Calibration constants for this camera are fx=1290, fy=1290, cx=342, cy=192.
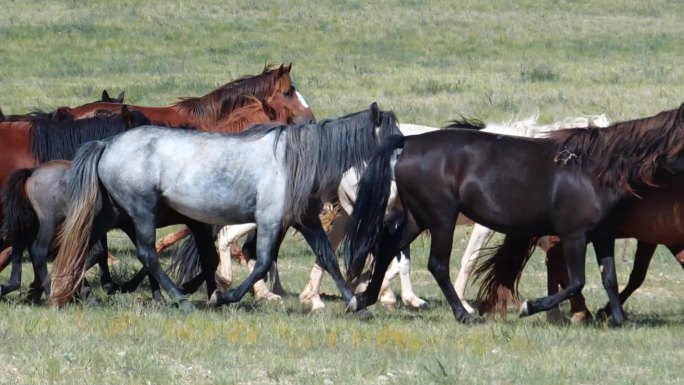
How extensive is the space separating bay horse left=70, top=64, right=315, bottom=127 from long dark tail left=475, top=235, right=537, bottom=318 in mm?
2876

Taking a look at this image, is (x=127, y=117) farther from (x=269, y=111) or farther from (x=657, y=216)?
(x=657, y=216)

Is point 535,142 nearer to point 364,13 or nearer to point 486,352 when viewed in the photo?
point 486,352

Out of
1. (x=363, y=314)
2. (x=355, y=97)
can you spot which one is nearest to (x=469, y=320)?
(x=363, y=314)

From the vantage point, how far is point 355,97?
24875 mm

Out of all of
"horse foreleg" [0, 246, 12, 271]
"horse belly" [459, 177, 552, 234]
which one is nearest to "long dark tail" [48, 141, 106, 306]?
"horse foreleg" [0, 246, 12, 271]

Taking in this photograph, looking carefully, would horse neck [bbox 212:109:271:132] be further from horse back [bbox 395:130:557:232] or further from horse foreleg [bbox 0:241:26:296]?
horse back [bbox 395:130:557:232]

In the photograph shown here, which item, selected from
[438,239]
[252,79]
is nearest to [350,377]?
[438,239]

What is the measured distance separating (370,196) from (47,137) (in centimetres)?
323

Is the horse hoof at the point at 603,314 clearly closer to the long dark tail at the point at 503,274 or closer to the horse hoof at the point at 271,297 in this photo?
the long dark tail at the point at 503,274

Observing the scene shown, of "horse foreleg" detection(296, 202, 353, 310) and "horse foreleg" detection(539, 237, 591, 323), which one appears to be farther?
"horse foreleg" detection(539, 237, 591, 323)

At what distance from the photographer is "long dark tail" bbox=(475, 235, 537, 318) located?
10172 mm

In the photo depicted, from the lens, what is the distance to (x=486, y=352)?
25.9 feet

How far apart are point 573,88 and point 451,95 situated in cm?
274

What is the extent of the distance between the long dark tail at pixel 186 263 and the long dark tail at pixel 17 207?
4.92 ft
